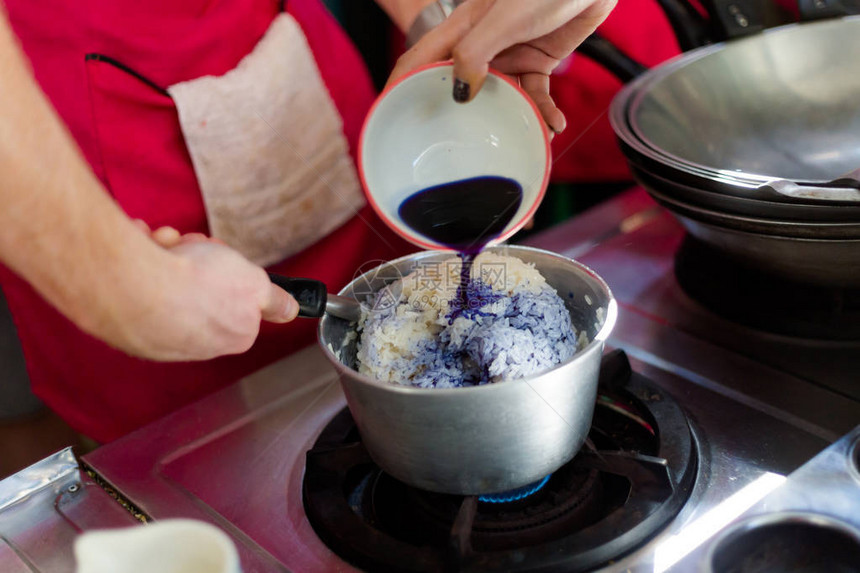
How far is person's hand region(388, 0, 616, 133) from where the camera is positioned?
2.81 feet

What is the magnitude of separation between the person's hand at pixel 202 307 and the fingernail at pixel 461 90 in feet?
0.97

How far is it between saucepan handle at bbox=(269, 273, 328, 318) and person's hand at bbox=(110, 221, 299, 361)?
0.04 feet

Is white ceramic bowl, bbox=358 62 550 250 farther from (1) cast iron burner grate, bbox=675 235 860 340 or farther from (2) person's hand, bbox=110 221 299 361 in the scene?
(1) cast iron burner grate, bbox=675 235 860 340

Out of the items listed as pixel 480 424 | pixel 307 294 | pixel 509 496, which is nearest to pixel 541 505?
pixel 509 496

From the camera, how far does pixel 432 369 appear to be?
832mm

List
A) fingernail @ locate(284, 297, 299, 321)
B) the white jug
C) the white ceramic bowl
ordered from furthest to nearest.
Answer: the white ceramic bowl
fingernail @ locate(284, 297, 299, 321)
the white jug

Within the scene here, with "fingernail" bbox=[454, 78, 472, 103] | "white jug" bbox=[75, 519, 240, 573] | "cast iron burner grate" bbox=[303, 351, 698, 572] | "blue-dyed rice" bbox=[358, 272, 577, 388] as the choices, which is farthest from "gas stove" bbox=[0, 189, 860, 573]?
"fingernail" bbox=[454, 78, 472, 103]

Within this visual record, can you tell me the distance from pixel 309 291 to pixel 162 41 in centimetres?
56

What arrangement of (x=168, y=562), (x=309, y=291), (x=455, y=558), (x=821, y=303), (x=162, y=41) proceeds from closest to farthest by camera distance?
(x=168, y=562) → (x=455, y=558) → (x=309, y=291) → (x=821, y=303) → (x=162, y=41)

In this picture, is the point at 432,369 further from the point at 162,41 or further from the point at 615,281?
the point at 162,41

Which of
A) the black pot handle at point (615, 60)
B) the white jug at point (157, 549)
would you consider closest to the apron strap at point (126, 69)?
the black pot handle at point (615, 60)

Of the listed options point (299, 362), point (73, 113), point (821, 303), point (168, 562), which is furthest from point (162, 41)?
point (821, 303)

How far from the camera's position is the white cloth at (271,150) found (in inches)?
46.6

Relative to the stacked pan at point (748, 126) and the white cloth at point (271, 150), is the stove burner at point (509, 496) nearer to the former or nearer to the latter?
the stacked pan at point (748, 126)
